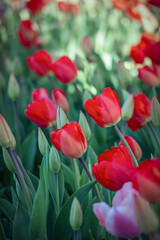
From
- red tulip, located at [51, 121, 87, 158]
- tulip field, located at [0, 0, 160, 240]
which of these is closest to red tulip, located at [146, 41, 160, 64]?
tulip field, located at [0, 0, 160, 240]

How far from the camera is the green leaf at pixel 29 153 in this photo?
94 cm

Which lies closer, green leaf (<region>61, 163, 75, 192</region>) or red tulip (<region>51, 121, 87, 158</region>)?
red tulip (<region>51, 121, 87, 158</region>)

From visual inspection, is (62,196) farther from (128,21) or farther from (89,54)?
(128,21)

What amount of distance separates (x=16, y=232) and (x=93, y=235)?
17 centimetres

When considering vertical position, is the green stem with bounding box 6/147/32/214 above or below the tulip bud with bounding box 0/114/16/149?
below

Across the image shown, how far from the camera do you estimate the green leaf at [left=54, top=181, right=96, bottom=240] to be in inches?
24.0

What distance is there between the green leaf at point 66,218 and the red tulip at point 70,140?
0.07 metres

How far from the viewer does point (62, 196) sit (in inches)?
27.5

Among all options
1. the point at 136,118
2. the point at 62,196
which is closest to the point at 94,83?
the point at 136,118

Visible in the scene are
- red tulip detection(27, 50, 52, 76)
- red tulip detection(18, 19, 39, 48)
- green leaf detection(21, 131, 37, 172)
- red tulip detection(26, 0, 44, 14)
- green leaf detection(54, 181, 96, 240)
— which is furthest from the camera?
red tulip detection(26, 0, 44, 14)

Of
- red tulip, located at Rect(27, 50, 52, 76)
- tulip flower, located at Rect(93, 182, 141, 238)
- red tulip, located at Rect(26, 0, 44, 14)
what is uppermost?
red tulip, located at Rect(26, 0, 44, 14)

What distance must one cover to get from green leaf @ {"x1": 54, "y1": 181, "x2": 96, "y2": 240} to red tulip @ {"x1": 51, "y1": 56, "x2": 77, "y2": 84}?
537mm

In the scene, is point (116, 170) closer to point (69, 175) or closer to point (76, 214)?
point (76, 214)

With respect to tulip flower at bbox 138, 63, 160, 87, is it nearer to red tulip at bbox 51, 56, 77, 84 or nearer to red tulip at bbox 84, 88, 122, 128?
red tulip at bbox 51, 56, 77, 84
